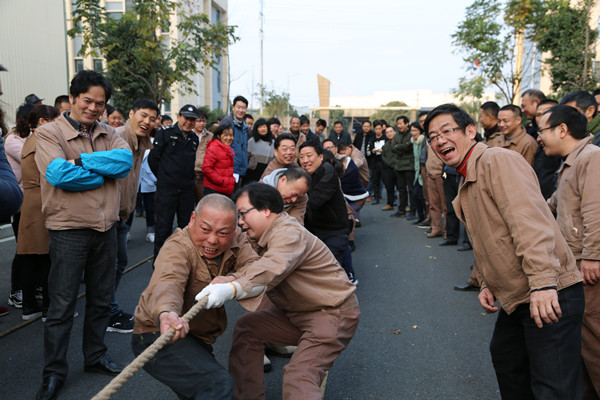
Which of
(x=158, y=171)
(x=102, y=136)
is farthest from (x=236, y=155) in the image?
(x=102, y=136)

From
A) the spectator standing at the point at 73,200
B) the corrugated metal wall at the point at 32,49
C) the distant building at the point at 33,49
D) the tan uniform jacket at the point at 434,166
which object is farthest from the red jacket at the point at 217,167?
the corrugated metal wall at the point at 32,49

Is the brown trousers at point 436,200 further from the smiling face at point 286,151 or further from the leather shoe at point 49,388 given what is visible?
the leather shoe at point 49,388

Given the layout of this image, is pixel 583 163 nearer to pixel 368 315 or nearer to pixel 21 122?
pixel 368 315

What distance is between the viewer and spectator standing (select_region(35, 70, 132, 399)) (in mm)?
3035

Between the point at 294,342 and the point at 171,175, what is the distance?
3.43 meters

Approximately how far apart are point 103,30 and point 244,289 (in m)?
10.4

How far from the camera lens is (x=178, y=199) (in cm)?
592

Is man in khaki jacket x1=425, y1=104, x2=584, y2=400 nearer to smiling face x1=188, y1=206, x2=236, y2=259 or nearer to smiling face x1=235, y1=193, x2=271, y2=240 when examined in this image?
smiling face x1=235, y1=193, x2=271, y2=240

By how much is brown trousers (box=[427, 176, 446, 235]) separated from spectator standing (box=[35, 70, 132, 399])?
5970 mm

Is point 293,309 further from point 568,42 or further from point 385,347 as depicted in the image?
point 568,42

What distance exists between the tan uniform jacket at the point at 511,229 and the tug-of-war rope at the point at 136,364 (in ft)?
4.50

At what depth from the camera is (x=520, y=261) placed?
2.24 m

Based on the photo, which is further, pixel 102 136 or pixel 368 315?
pixel 368 315

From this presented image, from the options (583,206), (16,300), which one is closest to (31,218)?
(16,300)
